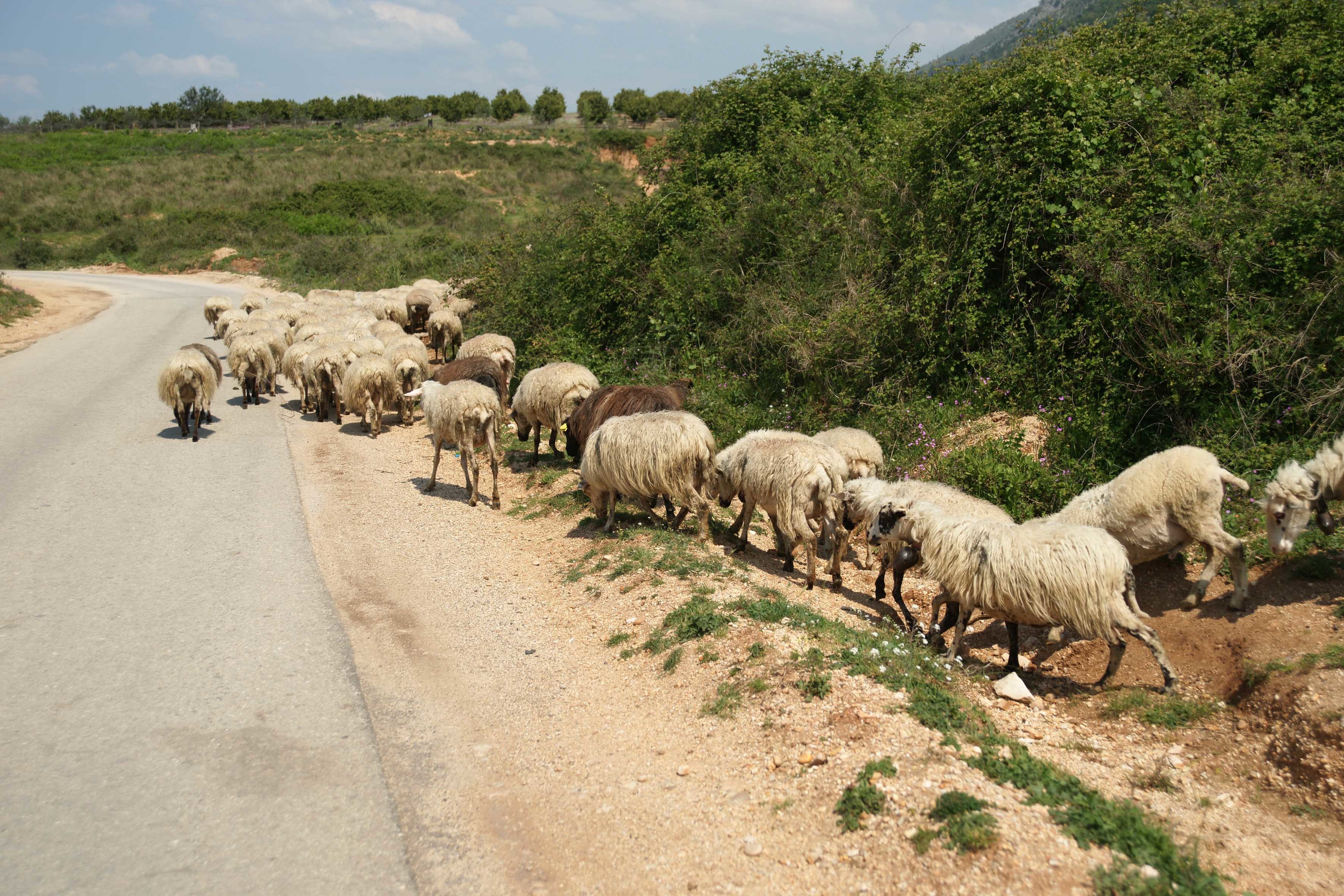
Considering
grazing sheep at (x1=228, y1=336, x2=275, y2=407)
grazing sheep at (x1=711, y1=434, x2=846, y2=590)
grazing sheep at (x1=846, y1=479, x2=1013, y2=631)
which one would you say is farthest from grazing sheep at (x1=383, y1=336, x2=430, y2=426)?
grazing sheep at (x1=846, y1=479, x2=1013, y2=631)

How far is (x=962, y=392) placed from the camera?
10352 millimetres

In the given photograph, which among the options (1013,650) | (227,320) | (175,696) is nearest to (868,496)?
(1013,650)

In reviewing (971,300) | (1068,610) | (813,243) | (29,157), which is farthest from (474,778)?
(29,157)

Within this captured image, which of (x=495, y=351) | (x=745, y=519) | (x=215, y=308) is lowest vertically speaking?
(x=745, y=519)

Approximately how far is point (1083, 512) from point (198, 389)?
492 inches

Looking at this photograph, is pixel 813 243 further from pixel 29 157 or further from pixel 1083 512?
pixel 29 157

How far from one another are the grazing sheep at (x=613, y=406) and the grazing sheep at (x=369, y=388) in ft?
14.0

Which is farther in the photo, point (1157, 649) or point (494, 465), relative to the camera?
point (494, 465)

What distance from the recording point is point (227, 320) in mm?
20406

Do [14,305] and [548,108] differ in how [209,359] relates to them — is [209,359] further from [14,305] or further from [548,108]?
[548,108]

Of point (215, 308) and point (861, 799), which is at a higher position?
point (215, 308)

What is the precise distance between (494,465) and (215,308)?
16.6 m

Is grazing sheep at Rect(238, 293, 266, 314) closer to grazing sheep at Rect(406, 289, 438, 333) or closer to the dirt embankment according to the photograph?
grazing sheep at Rect(406, 289, 438, 333)

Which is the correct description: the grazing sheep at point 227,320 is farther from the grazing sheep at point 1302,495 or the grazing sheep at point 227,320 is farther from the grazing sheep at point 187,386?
the grazing sheep at point 1302,495
